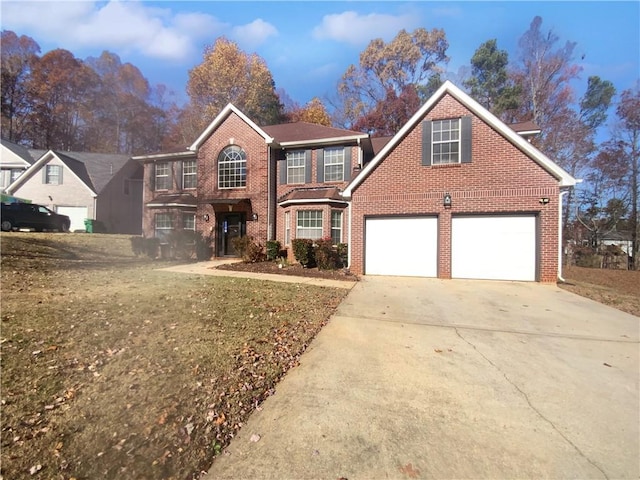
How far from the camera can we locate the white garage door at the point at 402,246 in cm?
1110

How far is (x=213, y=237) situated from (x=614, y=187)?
2791 cm

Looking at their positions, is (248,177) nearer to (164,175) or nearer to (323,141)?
(323,141)

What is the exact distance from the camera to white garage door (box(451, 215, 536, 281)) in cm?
1032

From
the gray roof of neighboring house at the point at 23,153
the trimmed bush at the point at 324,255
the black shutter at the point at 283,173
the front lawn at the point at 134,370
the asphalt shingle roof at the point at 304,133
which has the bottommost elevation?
the front lawn at the point at 134,370

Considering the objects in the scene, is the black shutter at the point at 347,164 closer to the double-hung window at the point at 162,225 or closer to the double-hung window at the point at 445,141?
the double-hung window at the point at 445,141

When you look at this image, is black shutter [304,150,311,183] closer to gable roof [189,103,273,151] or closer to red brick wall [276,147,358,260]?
red brick wall [276,147,358,260]

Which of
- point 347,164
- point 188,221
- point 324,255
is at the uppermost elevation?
point 347,164

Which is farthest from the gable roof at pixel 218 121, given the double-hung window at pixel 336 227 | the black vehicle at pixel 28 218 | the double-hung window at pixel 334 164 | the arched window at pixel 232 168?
the black vehicle at pixel 28 218

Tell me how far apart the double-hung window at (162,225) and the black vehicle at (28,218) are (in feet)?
27.8

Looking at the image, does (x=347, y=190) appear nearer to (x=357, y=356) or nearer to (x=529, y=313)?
(x=529, y=313)

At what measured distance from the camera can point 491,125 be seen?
10.7 m

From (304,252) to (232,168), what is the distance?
22.7ft

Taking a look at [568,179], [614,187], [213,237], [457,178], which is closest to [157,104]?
[213,237]

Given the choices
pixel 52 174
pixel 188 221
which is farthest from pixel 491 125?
pixel 52 174
